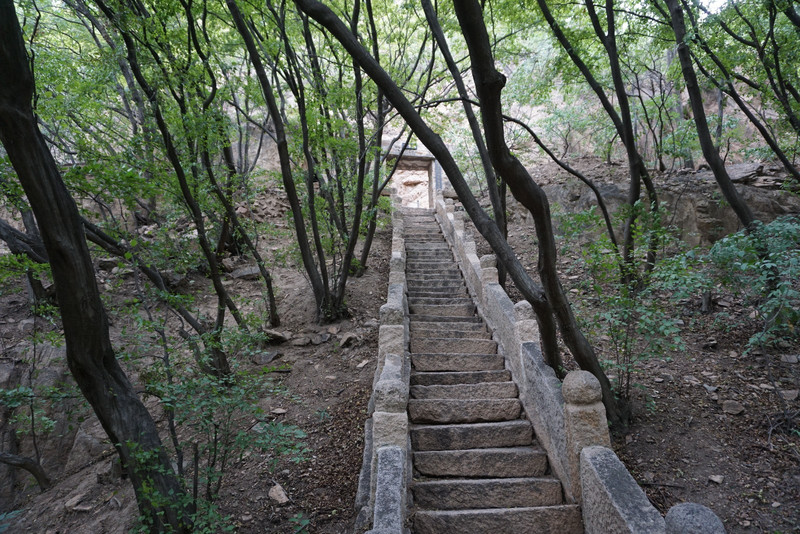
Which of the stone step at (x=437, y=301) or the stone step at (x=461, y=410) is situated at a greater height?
the stone step at (x=437, y=301)

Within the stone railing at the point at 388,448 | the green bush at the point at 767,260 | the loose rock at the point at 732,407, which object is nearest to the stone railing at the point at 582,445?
the stone railing at the point at 388,448

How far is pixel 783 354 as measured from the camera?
5711 mm

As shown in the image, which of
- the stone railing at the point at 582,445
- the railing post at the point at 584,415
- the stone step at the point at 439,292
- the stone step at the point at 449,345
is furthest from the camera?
the stone step at the point at 439,292

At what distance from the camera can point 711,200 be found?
367 inches

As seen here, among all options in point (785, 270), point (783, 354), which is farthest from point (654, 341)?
point (783, 354)

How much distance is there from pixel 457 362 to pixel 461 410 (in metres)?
1.04

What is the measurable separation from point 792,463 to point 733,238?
7.67ft

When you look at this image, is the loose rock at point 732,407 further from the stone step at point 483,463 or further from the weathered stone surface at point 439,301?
the weathered stone surface at point 439,301

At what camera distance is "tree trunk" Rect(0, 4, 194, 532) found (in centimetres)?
246

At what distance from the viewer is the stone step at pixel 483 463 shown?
425 centimetres

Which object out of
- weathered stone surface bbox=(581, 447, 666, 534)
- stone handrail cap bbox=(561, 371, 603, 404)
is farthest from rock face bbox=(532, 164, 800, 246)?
weathered stone surface bbox=(581, 447, 666, 534)

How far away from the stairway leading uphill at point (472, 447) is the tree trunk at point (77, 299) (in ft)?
7.33

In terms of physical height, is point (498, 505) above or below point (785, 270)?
below

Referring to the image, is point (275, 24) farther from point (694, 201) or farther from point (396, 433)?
point (694, 201)
